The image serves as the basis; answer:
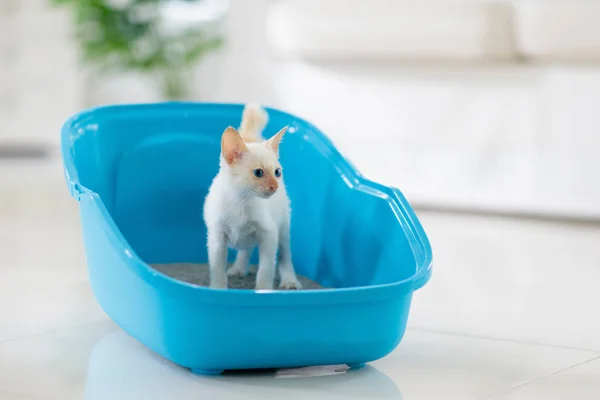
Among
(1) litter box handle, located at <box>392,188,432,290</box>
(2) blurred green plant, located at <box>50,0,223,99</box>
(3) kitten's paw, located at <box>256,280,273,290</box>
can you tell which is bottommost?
(3) kitten's paw, located at <box>256,280,273,290</box>

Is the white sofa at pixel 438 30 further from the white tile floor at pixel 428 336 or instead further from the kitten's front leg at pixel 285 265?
the kitten's front leg at pixel 285 265

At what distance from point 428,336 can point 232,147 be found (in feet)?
1.22

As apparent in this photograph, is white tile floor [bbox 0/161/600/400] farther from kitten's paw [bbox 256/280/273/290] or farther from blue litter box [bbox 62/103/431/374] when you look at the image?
kitten's paw [bbox 256/280/273/290]

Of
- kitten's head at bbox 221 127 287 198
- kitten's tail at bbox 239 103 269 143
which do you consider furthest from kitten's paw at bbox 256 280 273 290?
kitten's tail at bbox 239 103 269 143

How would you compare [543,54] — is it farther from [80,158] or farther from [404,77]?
[80,158]

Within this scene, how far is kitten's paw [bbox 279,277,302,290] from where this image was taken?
1.26m

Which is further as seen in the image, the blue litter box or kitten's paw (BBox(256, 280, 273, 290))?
kitten's paw (BBox(256, 280, 273, 290))

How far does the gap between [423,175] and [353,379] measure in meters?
1.16

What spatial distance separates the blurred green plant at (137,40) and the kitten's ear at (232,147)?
5.96ft

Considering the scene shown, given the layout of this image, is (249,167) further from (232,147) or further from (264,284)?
→ (264,284)

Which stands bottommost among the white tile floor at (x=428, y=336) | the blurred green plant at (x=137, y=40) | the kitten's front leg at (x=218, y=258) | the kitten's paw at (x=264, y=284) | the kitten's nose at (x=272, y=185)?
the white tile floor at (x=428, y=336)

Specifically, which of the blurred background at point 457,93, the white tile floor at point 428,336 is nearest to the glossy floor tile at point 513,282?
the white tile floor at point 428,336

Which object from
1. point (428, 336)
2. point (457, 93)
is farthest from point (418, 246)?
point (457, 93)

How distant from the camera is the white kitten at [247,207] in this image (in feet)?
3.65
